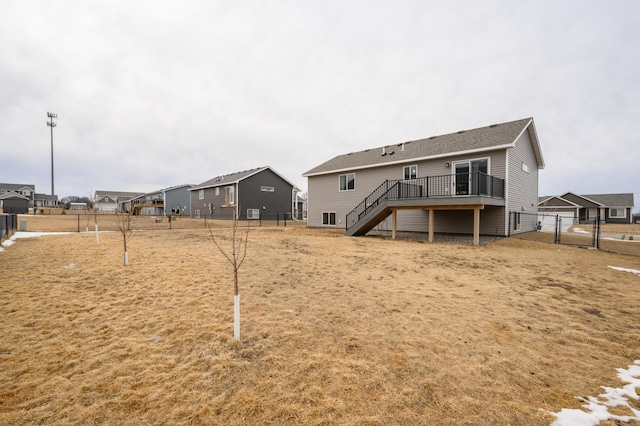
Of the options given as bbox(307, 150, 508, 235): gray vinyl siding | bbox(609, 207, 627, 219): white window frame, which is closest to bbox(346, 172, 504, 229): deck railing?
bbox(307, 150, 508, 235): gray vinyl siding

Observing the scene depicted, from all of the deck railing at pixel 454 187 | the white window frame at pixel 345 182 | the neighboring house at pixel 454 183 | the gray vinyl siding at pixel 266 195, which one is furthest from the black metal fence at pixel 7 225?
the gray vinyl siding at pixel 266 195

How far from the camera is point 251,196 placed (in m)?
34.9

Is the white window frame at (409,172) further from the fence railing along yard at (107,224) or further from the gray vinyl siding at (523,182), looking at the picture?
the fence railing along yard at (107,224)

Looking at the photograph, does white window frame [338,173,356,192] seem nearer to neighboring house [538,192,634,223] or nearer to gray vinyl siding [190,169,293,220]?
gray vinyl siding [190,169,293,220]

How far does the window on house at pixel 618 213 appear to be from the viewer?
40.4 m

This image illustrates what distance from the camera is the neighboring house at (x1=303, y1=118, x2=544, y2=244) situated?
14.2 m

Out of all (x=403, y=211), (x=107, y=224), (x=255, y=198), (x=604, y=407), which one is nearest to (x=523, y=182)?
(x=403, y=211)

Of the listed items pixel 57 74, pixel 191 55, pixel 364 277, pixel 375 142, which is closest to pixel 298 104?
pixel 191 55

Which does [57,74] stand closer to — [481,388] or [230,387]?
[230,387]

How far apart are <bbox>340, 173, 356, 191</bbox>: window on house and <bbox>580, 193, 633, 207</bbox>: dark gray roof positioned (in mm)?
44640

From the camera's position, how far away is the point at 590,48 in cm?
1827

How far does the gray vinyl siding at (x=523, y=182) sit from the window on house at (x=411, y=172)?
5254 mm

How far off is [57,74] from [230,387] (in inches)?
1224

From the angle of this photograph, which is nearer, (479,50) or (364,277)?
(364,277)
